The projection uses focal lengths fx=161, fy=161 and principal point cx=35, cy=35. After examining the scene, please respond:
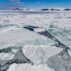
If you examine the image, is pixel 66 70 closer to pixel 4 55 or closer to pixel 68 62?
pixel 68 62

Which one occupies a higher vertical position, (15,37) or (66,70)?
(15,37)

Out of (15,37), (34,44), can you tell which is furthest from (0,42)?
(34,44)

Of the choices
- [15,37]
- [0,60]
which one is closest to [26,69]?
[0,60]

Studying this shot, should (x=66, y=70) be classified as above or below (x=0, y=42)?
below

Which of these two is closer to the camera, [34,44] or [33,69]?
[33,69]

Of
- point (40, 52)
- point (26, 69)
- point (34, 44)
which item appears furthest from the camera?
point (34, 44)

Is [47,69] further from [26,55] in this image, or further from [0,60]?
[0,60]

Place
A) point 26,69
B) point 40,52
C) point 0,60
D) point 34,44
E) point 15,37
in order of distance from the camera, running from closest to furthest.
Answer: point 26,69, point 0,60, point 40,52, point 34,44, point 15,37

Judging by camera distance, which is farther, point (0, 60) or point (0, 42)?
point (0, 42)

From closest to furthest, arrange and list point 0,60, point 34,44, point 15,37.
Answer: point 0,60 < point 34,44 < point 15,37
